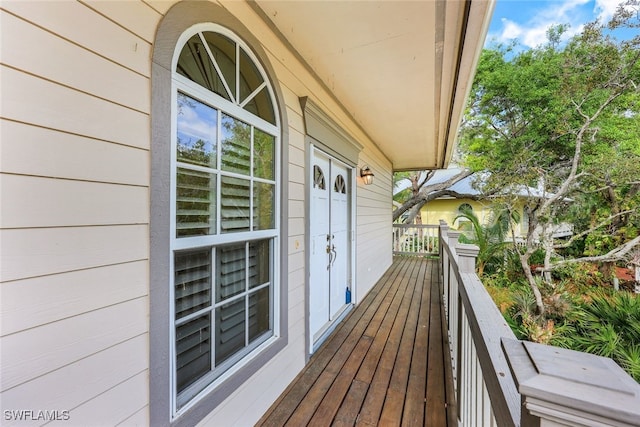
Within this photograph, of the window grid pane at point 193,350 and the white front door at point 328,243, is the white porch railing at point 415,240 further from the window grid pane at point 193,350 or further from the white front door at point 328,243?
the window grid pane at point 193,350

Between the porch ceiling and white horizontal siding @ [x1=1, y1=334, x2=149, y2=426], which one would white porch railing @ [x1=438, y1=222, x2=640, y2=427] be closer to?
white horizontal siding @ [x1=1, y1=334, x2=149, y2=426]

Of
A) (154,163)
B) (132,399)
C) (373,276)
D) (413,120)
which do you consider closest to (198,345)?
(132,399)

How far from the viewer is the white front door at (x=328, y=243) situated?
2.82 m

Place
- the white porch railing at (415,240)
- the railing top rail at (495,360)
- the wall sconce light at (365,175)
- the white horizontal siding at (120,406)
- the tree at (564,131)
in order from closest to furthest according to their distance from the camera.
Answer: the railing top rail at (495,360)
the white horizontal siding at (120,406)
the wall sconce light at (365,175)
the tree at (564,131)
the white porch railing at (415,240)

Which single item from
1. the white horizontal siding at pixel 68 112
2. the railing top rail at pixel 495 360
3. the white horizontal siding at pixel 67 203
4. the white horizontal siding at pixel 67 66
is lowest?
the railing top rail at pixel 495 360

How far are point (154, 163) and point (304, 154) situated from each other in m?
1.43

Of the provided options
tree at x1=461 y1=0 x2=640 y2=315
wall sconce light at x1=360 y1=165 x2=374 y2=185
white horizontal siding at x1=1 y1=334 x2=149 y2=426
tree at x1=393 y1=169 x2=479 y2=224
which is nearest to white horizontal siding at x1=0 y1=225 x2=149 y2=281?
white horizontal siding at x1=1 y1=334 x2=149 y2=426

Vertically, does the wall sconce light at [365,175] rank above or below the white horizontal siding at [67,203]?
above

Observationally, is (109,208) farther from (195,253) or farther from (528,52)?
(528,52)

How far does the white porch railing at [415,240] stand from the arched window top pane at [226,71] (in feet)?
23.9

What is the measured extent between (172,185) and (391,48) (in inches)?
73.6

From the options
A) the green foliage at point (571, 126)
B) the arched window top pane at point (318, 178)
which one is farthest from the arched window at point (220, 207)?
the green foliage at point (571, 126)

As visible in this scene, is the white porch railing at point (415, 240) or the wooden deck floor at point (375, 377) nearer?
the wooden deck floor at point (375, 377)

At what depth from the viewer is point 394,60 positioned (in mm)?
2219
